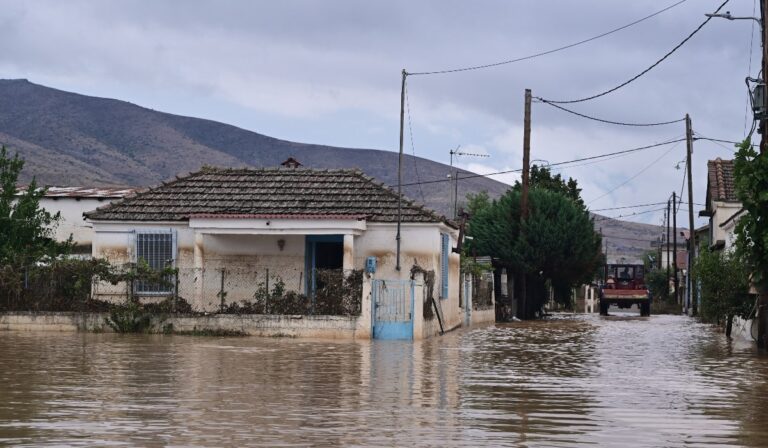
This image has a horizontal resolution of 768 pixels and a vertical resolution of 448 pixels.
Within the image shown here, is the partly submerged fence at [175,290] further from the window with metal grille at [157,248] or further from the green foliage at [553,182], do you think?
the green foliage at [553,182]

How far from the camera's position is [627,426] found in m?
13.4

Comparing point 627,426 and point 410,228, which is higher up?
point 410,228

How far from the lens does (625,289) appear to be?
63.3 metres

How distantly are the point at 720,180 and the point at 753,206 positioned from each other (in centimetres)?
3070

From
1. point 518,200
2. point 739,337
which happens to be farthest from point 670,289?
point 739,337

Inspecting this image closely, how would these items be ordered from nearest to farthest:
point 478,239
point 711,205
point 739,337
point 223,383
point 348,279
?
point 223,383
point 348,279
point 739,337
point 478,239
point 711,205

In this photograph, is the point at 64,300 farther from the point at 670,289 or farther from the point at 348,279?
the point at 670,289

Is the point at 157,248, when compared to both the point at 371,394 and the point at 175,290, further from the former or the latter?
the point at 371,394

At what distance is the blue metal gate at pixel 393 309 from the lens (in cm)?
3133

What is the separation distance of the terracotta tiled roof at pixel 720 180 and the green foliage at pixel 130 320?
29.1 metres

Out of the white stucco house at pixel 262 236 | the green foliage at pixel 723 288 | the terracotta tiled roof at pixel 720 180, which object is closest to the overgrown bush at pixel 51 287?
the white stucco house at pixel 262 236

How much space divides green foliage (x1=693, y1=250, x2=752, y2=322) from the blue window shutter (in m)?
8.83

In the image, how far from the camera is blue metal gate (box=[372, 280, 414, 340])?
3133cm

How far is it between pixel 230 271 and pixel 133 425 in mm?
22647
